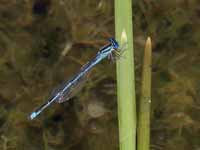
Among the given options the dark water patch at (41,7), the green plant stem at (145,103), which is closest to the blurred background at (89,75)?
the dark water patch at (41,7)

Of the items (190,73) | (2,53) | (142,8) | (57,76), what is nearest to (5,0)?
(2,53)

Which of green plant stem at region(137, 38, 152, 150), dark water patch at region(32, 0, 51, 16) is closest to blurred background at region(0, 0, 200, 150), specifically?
dark water patch at region(32, 0, 51, 16)

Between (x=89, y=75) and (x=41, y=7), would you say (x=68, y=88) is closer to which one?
(x=89, y=75)

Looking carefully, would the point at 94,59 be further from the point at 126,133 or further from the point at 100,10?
the point at 126,133

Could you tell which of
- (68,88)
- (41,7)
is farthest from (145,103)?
(41,7)

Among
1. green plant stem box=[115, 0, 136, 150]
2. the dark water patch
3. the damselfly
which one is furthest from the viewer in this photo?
the dark water patch

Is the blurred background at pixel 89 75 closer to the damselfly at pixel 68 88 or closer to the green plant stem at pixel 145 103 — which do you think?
the damselfly at pixel 68 88

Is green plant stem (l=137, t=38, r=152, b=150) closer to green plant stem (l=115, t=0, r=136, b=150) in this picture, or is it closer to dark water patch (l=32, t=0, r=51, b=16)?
green plant stem (l=115, t=0, r=136, b=150)
